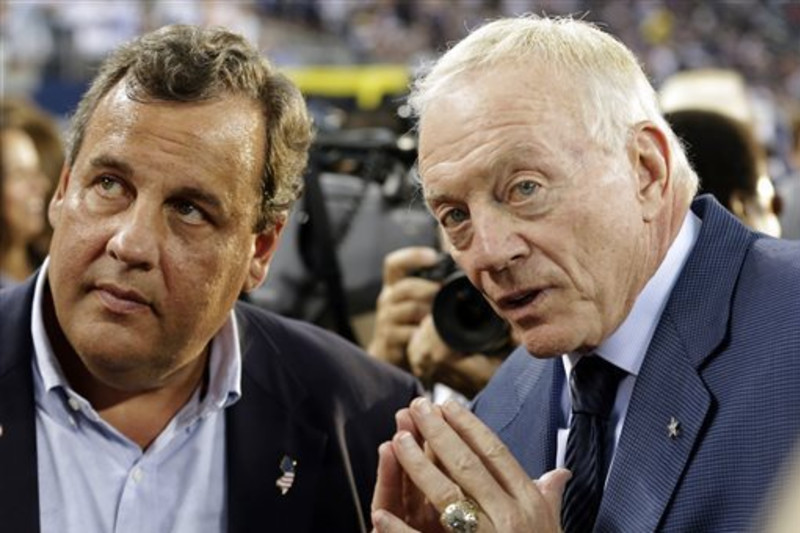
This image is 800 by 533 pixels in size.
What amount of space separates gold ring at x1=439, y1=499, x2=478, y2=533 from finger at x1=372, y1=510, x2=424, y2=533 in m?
0.08

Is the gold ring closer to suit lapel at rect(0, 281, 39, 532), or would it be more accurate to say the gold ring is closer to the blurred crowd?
suit lapel at rect(0, 281, 39, 532)

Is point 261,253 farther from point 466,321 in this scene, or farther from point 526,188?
point 526,188

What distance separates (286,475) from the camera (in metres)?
2.35

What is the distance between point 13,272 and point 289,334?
2328 mm

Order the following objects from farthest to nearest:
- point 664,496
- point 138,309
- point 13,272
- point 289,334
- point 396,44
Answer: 1. point 396,44
2. point 13,272
3. point 289,334
4. point 138,309
5. point 664,496

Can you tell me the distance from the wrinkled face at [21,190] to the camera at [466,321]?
2.37m

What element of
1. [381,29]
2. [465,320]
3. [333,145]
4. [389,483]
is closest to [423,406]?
[389,483]

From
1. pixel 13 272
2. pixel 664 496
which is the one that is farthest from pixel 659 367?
pixel 13 272

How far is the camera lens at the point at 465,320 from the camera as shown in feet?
8.76

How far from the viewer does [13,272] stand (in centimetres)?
456

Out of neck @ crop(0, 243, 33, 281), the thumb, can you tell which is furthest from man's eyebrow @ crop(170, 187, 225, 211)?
neck @ crop(0, 243, 33, 281)

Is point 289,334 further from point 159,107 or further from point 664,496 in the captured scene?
point 664,496

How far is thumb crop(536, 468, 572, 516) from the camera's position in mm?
1821

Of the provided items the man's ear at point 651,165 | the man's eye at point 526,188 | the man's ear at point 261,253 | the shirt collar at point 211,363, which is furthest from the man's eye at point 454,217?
the shirt collar at point 211,363
